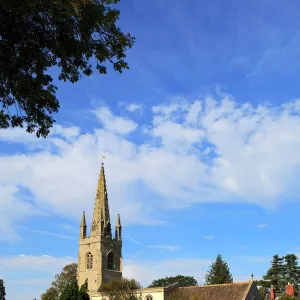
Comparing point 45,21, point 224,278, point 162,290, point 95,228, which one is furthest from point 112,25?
point 224,278

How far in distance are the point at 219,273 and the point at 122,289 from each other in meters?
35.3

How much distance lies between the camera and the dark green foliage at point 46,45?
10117 mm

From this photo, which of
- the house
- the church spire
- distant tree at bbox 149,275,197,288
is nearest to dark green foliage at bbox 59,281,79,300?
the house

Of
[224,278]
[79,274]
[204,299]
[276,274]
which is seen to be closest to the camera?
[204,299]

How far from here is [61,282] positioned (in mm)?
78438

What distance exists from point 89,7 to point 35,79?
243 cm

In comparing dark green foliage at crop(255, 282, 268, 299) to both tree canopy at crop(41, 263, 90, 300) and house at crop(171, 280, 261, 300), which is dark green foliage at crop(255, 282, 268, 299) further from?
tree canopy at crop(41, 263, 90, 300)

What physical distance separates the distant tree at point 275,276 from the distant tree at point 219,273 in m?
9.50

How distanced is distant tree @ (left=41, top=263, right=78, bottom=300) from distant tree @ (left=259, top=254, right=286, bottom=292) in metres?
37.5

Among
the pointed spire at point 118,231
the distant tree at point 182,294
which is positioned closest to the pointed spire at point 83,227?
the pointed spire at point 118,231

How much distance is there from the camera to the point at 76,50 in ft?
36.1

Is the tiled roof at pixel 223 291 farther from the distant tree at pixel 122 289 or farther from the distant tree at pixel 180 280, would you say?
the distant tree at pixel 180 280

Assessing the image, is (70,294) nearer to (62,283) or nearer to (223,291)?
(223,291)

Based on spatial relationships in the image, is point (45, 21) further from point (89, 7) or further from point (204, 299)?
point (204, 299)
